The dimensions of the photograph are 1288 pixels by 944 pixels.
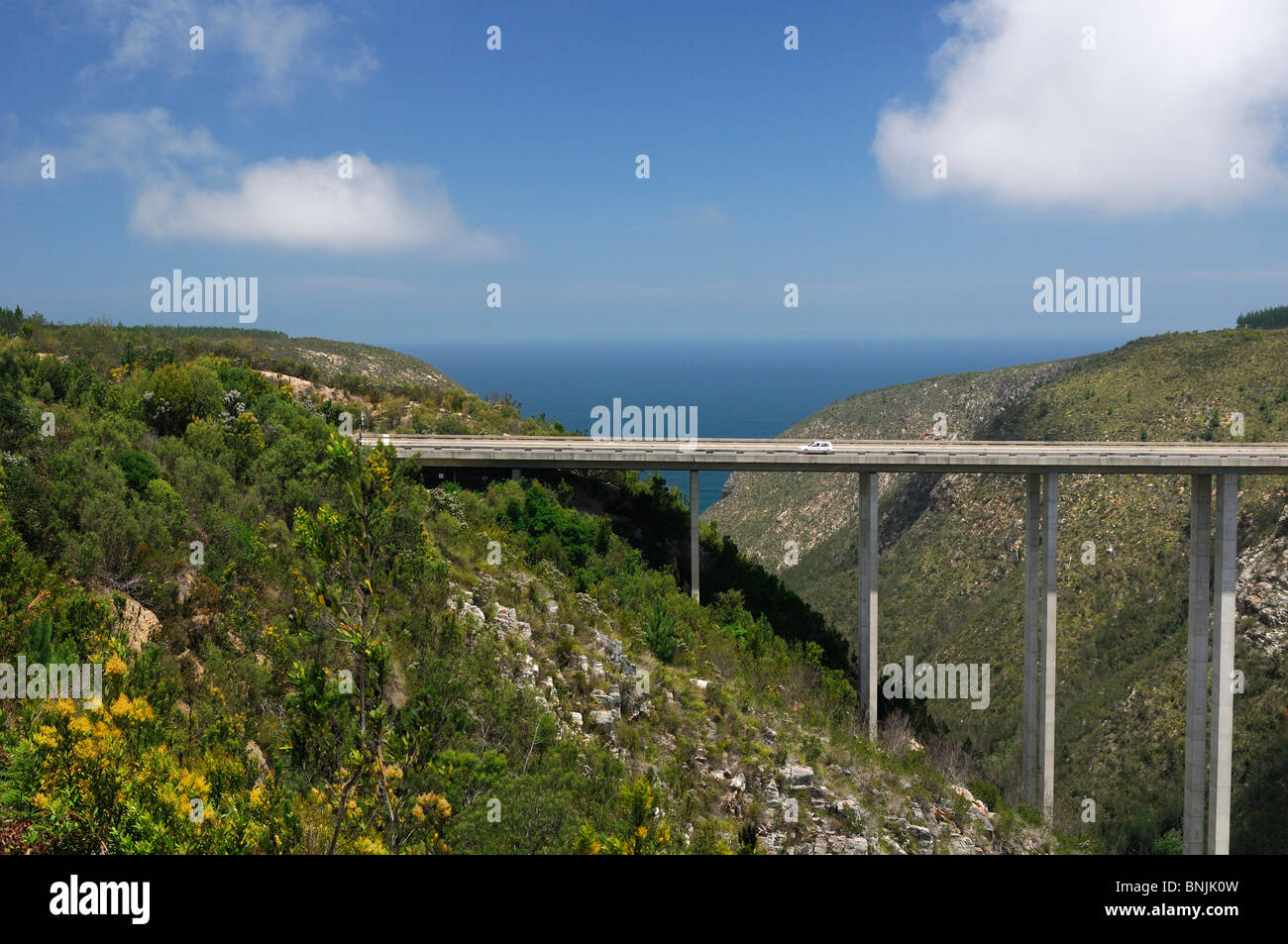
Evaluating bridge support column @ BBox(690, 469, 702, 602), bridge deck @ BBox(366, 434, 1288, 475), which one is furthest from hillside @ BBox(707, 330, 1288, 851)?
bridge support column @ BBox(690, 469, 702, 602)

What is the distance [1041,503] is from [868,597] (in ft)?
31.0

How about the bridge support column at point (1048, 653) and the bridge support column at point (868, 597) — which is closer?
the bridge support column at point (868, 597)

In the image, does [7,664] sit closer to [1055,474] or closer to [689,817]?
[689,817]

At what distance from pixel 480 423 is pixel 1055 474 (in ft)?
96.4

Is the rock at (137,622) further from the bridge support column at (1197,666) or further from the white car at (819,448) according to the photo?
the bridge support column at (1197,666)

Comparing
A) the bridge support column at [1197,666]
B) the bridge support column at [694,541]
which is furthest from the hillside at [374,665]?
→ the bridge support column at [1197,666]

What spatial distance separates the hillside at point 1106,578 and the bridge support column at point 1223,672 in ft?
5.40

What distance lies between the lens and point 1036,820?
26.6 meters

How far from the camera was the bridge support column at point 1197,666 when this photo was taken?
3509 cm

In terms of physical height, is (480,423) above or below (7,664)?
above

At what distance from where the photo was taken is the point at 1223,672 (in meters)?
35.5
